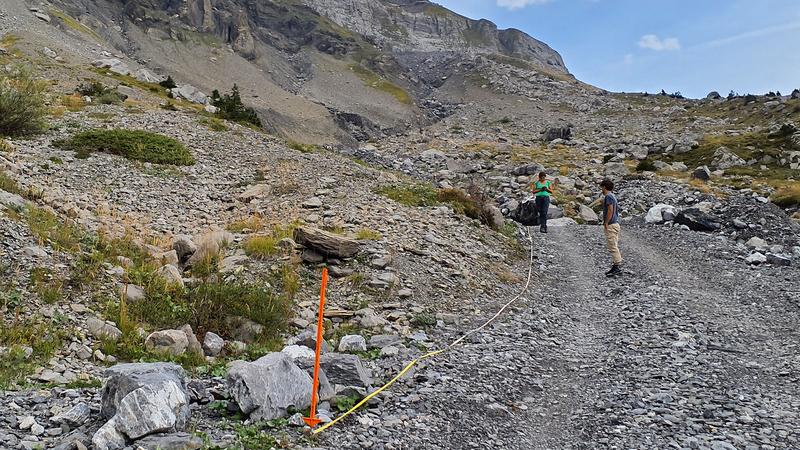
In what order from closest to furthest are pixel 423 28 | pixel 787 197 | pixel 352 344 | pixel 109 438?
pixel 109 438, pixel 352 344, pixel 787 197, pixel 423 28

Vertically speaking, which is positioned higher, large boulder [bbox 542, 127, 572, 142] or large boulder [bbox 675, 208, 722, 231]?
large boulder [bbox 542, 127, 572, 142]

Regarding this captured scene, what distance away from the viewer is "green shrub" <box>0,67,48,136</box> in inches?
752

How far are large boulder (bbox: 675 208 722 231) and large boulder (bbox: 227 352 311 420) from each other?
63.4ft

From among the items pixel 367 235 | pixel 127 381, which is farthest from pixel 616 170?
pixel 127 381

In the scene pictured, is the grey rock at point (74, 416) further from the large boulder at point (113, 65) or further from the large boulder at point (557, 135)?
the large boulder at point (557, 135)

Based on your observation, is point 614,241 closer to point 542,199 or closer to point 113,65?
point 542,199

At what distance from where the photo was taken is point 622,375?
306 inches

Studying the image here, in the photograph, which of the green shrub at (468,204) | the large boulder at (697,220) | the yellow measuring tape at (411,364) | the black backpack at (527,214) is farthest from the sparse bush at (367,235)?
the large boulder at (697,220)

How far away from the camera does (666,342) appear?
8.95m

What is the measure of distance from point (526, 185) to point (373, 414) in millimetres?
26837

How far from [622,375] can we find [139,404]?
21.6ft

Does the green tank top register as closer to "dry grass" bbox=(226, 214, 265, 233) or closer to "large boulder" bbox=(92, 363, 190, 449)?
"dry grass" bbox=(226, 214, 265, 233)

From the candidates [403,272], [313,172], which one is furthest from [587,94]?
[403,272]

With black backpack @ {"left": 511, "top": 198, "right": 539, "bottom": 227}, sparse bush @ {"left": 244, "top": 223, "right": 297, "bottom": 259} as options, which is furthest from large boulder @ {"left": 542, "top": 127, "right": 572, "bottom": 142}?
sparse bush @ {"left": 244, "top": 223, "right": 297, "bottom": 259}
